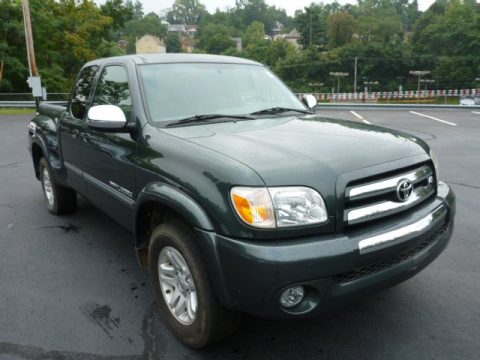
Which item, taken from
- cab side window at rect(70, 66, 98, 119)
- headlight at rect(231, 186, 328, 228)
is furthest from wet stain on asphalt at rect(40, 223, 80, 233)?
headlight at rect(231, 186, 328, 228)

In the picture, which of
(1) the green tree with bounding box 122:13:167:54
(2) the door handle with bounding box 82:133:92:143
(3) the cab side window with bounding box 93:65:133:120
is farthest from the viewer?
(1) the green tree with bounding box 122:13:167:54

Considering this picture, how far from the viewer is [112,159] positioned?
3.51m

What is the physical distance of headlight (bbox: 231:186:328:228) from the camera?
233cm

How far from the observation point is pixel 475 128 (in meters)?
13.5

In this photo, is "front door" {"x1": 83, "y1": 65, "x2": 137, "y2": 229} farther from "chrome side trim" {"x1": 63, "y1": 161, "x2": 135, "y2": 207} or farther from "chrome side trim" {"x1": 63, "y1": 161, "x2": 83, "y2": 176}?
"chrome side trim" {"x1": 63, "y1": 161, "x2": 83, "y2": 176}

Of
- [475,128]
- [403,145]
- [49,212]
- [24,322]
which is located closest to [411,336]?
[403,145]

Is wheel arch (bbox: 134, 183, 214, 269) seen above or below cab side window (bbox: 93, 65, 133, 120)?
below

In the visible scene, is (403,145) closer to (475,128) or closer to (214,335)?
(214,335)

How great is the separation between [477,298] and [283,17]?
629 ft

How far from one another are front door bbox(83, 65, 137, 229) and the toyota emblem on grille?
5.73 ft

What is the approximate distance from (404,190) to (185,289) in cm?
143

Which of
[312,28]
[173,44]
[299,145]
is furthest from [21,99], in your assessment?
[173,44]

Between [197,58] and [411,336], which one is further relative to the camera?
[197,58]

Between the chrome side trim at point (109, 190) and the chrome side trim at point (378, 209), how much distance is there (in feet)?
5.16
